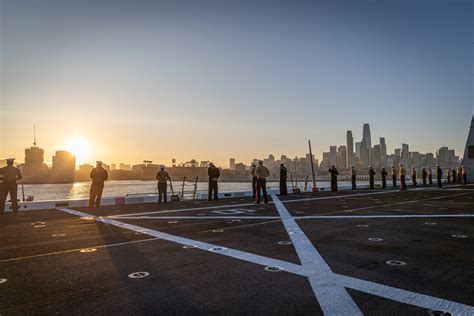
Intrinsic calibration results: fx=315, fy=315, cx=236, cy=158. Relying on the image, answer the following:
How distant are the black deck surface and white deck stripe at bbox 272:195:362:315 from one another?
5cm

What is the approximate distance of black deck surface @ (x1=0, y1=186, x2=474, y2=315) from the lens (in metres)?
3.10

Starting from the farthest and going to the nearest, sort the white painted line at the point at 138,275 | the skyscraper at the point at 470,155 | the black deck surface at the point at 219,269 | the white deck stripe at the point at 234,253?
the skyscraper at the point at 470,155
the white deck stripe at the point at 234,253
the white painted line at the point at 138,275
the black deck surface at the point at 219,269

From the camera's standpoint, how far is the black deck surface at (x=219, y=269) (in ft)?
10.2

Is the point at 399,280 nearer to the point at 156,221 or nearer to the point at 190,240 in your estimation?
the point at 190,240

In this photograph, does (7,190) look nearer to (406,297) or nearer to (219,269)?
(219,269)

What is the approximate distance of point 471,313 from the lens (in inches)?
111

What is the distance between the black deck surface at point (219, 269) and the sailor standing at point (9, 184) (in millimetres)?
5047

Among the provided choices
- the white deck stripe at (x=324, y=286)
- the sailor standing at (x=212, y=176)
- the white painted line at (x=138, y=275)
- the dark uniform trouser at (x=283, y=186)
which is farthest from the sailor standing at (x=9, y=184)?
the dark uniform trouser at (x=283, y=186)

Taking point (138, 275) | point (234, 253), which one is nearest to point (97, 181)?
point (234, 253)

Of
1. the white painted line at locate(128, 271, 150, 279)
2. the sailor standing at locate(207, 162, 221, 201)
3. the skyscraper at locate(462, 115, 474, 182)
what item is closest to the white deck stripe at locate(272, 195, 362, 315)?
the white painted line at locate(128, 271, 150, 279)

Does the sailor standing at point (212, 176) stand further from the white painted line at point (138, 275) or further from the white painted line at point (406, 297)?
the white painted line at point (406, 297)

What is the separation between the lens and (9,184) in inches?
474

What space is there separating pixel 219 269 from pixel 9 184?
37.6 ft

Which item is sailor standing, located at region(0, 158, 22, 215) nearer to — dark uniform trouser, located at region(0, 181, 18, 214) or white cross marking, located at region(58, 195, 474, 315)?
dark uniform trouser, located at region(0, 181, 18, 214)
